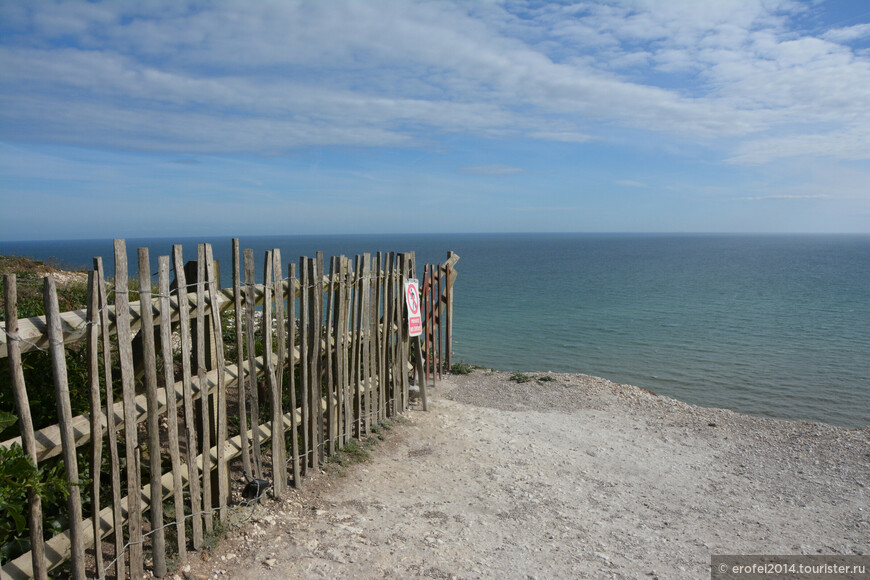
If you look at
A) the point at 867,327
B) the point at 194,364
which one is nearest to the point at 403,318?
the point at 194,364

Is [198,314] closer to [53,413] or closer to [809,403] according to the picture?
[53,413]

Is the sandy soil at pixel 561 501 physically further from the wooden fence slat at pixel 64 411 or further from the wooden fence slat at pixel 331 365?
the wooden fence slat at pixel 64 411

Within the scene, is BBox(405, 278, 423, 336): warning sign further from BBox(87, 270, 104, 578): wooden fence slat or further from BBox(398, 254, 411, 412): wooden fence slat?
BBox(87, 270, 104, 578): wooden fence slat

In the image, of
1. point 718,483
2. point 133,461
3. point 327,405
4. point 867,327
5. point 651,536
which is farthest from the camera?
point 867,327

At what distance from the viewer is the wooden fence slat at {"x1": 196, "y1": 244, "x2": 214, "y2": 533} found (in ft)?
13.7

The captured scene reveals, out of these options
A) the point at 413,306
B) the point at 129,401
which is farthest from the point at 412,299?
the point at 129,401

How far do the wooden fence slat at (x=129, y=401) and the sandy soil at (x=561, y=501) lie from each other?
1.50 ft

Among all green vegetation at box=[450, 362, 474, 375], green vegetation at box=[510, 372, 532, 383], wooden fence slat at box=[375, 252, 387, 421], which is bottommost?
green vegetation at box=[510, 372, 532, 383]

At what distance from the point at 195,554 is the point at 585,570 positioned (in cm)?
288

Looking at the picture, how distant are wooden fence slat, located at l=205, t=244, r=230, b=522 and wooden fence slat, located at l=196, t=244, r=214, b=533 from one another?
0.19 feet

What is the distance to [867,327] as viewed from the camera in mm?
23125

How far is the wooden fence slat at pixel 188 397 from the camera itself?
397 cm

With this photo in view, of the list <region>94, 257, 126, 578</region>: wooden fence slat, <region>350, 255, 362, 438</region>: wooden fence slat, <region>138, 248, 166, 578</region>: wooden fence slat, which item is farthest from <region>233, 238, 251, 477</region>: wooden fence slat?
<region>350, 255, 362, 438</region>: wooden fence slat

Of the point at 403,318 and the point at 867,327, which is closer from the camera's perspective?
the point at 403,318
